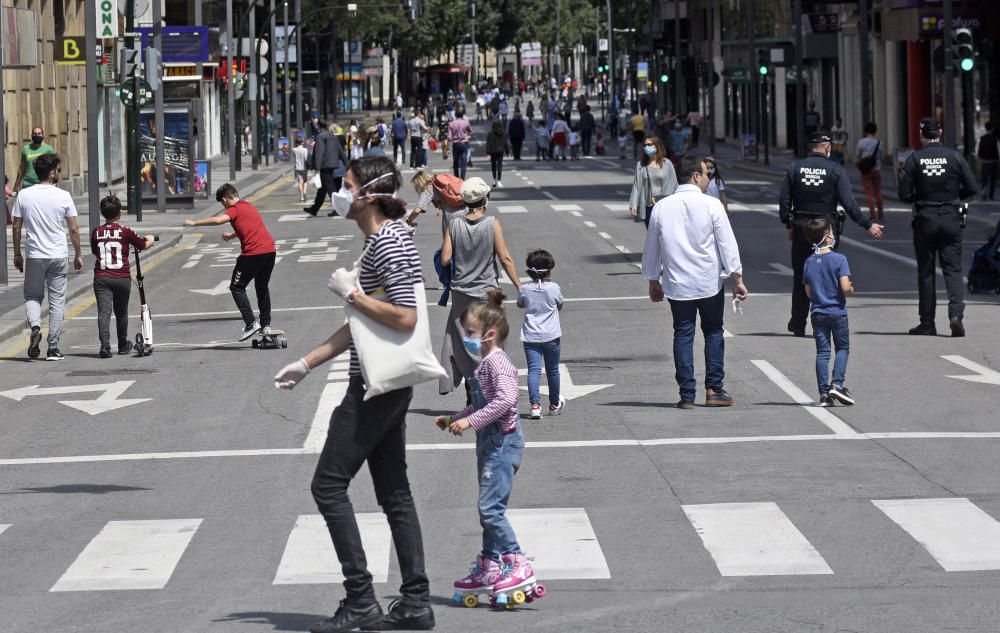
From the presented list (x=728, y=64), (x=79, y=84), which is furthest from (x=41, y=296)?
(x=728, y=64)

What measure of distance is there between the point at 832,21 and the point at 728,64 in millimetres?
26655

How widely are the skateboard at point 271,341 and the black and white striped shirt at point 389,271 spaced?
10.8 m

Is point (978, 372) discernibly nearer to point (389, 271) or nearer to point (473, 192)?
point (473, 192)

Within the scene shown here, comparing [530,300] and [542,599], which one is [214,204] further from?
[542,599]

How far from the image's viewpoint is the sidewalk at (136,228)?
68.4ft

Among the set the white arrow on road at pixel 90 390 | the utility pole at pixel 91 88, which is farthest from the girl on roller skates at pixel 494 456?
the utility pole at pixel 91 88

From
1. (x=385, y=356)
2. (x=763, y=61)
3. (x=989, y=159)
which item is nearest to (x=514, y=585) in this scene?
(x=385, y=356)

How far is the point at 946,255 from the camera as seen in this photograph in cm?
1783

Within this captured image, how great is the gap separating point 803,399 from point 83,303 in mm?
11526

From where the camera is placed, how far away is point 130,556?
9227 millimetres

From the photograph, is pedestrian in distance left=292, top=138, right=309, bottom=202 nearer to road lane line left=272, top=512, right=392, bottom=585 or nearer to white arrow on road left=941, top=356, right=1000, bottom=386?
white arrow on road left=941, top=356, right=1000, bottom=386

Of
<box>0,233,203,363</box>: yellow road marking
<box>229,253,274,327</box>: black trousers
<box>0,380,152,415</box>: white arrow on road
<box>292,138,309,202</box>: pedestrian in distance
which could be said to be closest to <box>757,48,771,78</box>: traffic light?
<box>292,138,309,202</box>: pedestrian in distance

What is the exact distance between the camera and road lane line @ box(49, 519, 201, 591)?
340 inches

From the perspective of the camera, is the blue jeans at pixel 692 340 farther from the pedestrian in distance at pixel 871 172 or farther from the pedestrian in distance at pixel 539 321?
the pedestrian in distance at pixel 871 172
